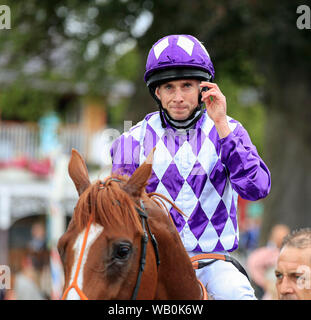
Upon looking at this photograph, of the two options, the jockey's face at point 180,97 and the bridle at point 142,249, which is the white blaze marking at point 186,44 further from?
the bridle at point 142,249

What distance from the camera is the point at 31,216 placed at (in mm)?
18438

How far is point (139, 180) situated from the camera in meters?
2.23

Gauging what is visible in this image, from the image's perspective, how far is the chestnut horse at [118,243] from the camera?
2047 millimetres

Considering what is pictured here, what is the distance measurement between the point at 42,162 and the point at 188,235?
13322mm

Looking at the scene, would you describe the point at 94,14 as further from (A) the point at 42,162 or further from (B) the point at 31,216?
(B) the point at 31,216

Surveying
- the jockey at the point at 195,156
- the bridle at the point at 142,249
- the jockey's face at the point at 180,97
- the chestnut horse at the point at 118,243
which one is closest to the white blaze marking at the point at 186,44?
the jockey at the point at 195,156

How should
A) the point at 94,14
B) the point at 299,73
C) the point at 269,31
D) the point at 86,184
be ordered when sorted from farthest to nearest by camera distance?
1. the point at 94,14
2. the point at 299,73
3. the point at 269,31
4. the point at 86,184

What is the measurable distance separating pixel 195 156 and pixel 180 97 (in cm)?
28

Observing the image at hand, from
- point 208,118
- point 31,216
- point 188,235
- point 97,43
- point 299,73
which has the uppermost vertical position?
point 97,43

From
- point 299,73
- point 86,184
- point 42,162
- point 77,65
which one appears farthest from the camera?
point 42,162

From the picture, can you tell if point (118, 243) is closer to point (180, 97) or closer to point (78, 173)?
point (78, 173)

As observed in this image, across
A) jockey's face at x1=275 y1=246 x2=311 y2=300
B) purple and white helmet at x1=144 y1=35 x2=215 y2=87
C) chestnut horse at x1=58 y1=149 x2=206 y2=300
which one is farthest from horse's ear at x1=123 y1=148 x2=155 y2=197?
jockey's face at x1=275 y1=246 x2=311 y2=300

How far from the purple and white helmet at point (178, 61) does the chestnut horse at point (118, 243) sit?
0.59 m

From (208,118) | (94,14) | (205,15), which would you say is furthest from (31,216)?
(208,118)
